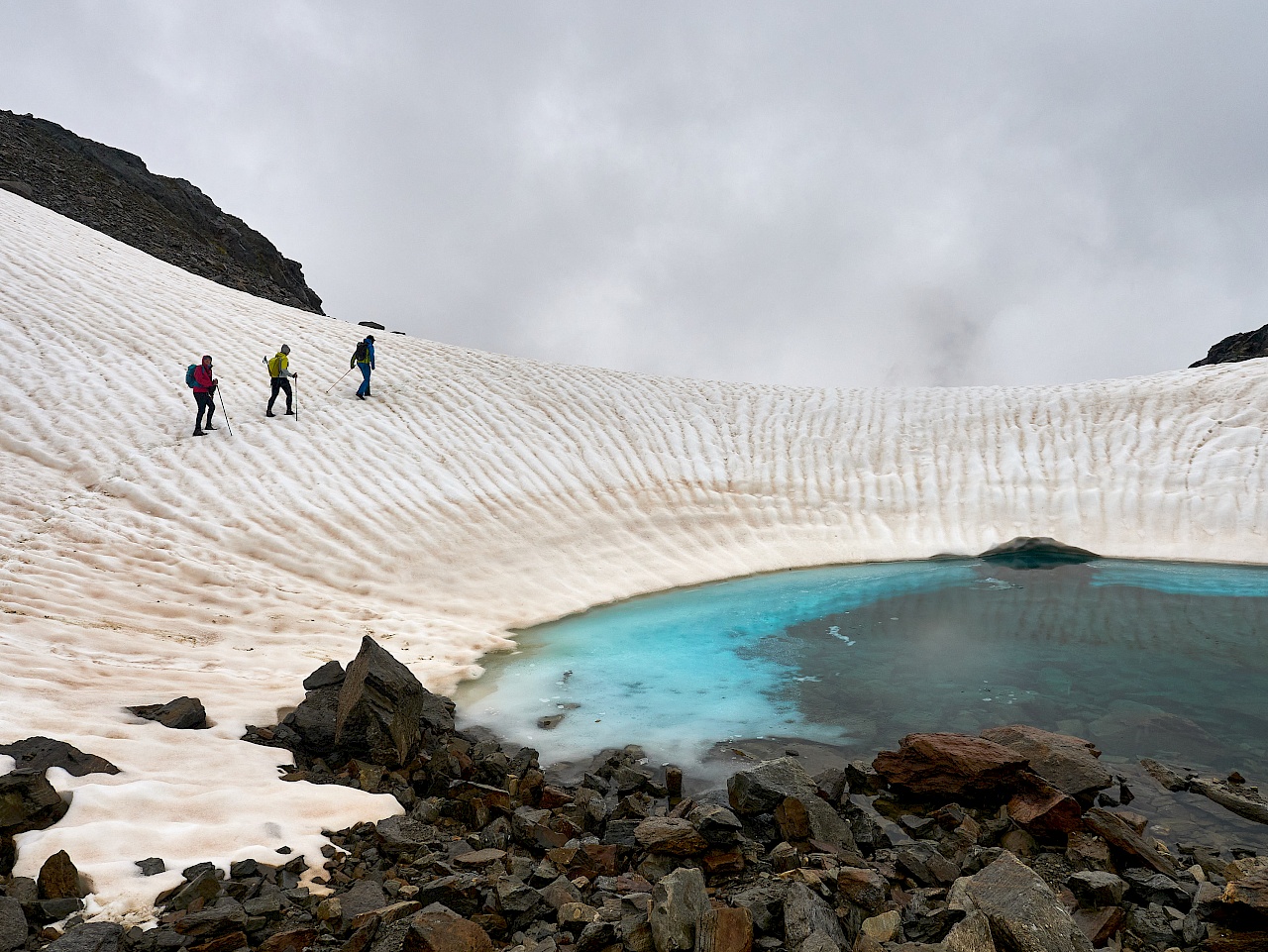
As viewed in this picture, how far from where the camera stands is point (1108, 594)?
11.0 meters

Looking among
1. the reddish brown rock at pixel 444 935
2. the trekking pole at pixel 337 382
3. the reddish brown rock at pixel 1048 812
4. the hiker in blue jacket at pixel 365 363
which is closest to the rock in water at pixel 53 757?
the reddish brown rock at pixel 444 935

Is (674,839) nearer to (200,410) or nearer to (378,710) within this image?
(378,710)

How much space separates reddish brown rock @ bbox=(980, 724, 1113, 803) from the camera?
15.2 ft

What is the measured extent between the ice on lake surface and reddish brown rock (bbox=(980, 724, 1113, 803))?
0.45m

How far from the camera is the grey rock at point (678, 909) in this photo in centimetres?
303

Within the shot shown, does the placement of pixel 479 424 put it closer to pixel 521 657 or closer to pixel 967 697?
pixel 521 657

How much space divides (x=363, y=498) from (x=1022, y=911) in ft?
35.1

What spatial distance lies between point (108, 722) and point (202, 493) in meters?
7.18

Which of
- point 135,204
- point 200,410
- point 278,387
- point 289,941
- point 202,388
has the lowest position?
point 289,941

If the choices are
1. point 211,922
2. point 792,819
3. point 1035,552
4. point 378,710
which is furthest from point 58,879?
point 1035,552

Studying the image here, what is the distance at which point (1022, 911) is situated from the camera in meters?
3.06

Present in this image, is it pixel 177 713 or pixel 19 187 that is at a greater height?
pixel 19 187

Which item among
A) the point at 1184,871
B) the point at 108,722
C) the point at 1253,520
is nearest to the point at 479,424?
the point at 108,722

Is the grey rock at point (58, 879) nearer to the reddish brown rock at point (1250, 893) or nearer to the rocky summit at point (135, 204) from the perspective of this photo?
the reddish brown rock at point (1250, 893)
